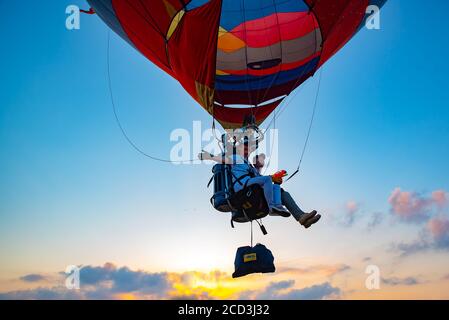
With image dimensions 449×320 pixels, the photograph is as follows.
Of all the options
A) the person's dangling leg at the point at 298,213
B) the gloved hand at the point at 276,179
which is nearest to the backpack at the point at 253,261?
the person's dangling leg at the point at 298,213

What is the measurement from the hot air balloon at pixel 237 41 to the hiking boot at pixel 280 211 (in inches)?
86.7

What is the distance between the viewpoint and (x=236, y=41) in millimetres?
9680

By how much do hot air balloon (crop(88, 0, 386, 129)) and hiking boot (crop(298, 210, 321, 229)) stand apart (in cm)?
252

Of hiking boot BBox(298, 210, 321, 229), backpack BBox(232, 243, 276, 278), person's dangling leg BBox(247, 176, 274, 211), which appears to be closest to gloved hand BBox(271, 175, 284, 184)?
person's dangling leg BBox(247, 176, 274, 211)

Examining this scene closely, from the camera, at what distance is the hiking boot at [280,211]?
24.9 feet

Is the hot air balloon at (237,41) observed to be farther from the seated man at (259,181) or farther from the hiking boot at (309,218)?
the hiking boot at (309,218)

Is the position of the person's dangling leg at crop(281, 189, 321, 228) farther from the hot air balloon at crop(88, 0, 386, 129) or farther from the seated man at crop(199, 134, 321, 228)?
the hot air balloon at crop(88, 0, 386, 129)

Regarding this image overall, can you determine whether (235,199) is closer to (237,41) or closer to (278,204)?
(278,204)

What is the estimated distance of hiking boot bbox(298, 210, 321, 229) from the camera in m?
7.39

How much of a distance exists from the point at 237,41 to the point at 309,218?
3.94m

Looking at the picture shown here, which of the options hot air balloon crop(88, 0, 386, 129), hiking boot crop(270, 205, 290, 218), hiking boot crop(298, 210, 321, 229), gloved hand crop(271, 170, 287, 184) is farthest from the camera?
hot air balloon crop(88, 0, 386, 129)

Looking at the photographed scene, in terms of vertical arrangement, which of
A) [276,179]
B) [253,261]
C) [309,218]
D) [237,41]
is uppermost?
[237,41]

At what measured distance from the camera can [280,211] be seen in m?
7.64

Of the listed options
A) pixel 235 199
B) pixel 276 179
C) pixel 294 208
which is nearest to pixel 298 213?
pixel 294 208
